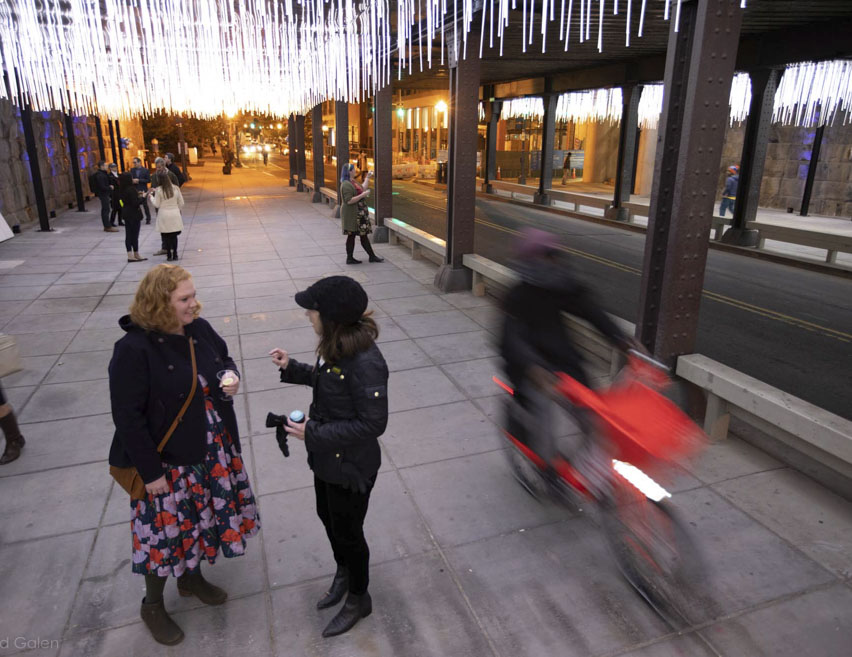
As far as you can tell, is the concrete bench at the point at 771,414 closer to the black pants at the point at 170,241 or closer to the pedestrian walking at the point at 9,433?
the pedestrian walking at the point at 9,433

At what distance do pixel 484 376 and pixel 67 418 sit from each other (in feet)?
13.7

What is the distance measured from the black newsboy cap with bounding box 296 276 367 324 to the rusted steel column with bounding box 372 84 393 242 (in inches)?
496

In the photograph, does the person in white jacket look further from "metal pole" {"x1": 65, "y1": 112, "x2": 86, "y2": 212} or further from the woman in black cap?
"metal pole" {"x1": 65, "y1": 112, "x2": 86, "y2": 212}

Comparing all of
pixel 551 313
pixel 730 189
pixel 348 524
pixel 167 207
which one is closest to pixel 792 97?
pixel 730 189

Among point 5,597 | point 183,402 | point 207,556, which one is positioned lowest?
point 5,597

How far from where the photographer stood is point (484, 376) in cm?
643

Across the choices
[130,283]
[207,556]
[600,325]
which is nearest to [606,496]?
[600,325]

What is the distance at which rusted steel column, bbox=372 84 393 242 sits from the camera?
14.6m

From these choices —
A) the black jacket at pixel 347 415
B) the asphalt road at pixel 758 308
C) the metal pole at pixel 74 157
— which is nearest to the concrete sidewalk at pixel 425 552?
the black jacket at pixel 347 415

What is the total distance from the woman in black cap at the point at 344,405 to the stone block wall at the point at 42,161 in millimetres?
17197

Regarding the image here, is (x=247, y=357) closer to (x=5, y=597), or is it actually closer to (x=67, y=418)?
(x=67, y=418)

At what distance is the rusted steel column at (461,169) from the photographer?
938 centimetres

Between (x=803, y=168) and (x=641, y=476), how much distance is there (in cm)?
2218

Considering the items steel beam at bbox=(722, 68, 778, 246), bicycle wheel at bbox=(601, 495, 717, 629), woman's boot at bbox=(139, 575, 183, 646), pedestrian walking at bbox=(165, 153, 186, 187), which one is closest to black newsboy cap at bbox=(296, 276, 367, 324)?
woman's boot at bbox=(139, 575, 183, 646)
